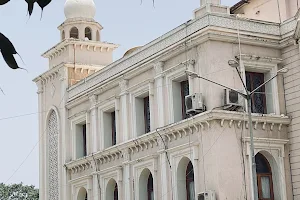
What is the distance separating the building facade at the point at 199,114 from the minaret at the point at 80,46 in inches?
78.3

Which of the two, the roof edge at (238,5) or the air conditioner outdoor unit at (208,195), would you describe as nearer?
the air conditioner outdoor unit at (208,195)

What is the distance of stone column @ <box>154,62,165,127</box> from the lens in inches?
829

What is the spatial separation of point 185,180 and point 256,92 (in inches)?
136

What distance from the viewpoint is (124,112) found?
914 inches

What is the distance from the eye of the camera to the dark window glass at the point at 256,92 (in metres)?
20.3

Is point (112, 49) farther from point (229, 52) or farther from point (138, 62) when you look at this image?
point (229, 52)

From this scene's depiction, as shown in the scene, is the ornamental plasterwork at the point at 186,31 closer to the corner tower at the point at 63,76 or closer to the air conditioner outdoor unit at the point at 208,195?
the corner tower at the point at 63,76

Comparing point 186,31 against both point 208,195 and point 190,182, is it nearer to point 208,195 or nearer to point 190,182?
point 190,182

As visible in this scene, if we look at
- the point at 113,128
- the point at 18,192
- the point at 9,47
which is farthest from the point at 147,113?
the point at 18,192

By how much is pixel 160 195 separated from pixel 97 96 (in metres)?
5.95

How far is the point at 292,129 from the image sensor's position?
65.5 ft

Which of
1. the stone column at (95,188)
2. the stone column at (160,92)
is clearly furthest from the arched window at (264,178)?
the stone column at (95,188)

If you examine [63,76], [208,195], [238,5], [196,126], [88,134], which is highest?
[238,5]

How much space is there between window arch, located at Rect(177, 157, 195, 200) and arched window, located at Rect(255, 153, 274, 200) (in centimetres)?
198
